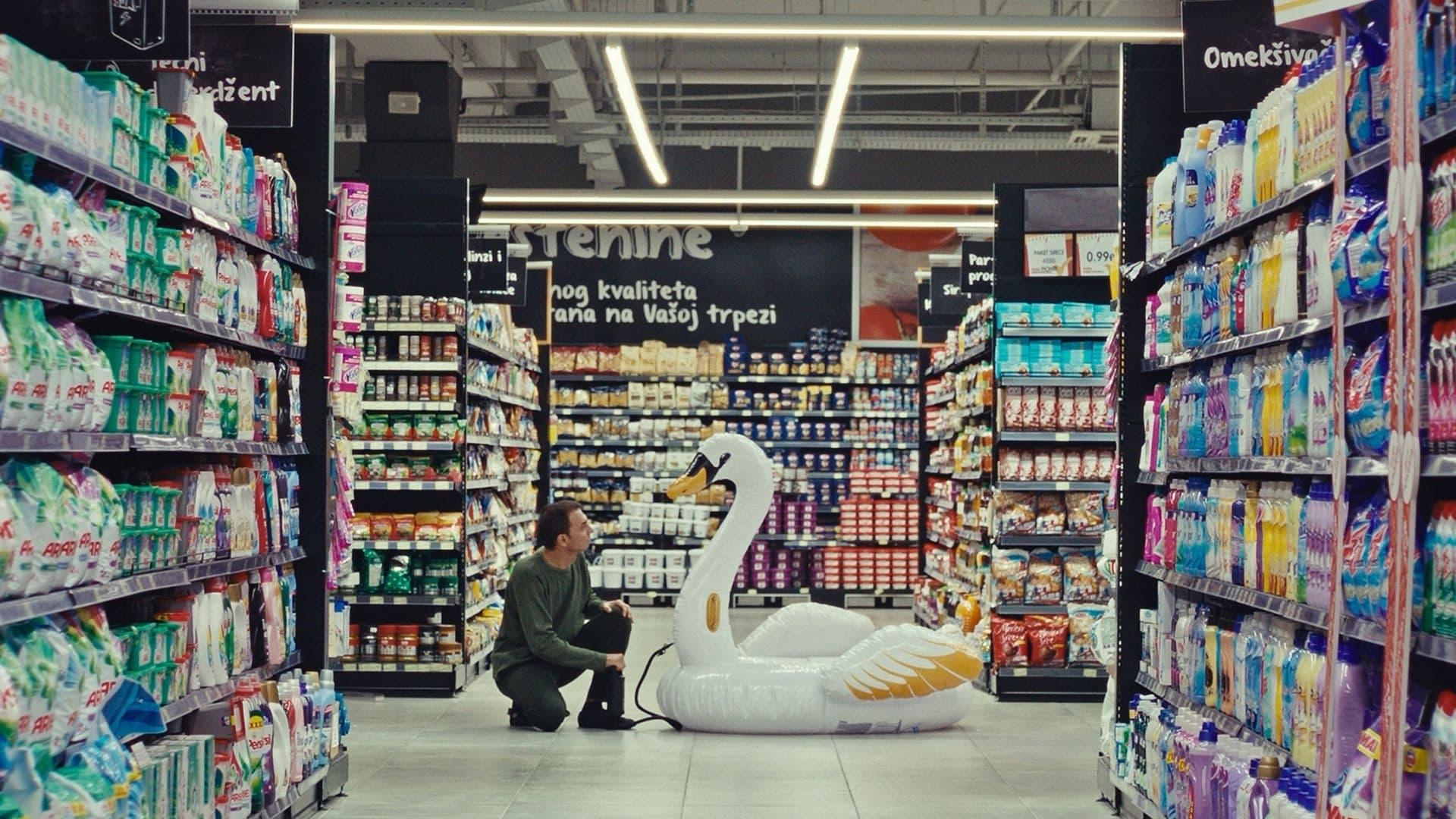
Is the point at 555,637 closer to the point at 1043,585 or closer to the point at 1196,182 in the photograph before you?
the point at 1043,585

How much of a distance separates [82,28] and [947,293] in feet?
32.2

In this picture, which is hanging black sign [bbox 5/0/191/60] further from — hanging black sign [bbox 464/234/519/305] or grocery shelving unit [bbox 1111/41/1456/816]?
hanging black sign [bbox 464/234/519/305]

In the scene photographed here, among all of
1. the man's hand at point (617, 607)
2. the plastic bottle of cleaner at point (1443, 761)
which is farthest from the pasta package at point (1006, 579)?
the plastic bottle of cleaner at point (1443, 761)

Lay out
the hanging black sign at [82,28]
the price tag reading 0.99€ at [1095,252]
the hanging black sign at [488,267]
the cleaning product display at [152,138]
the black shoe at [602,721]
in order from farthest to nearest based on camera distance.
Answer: the hanging black sign at [488,267] < the price tag reading 0.99€ at [1095,252] < the black shoe at [602,721] < the hanging black sign at [82,28] < the cleaning product display at [152,138]

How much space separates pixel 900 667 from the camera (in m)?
7.95

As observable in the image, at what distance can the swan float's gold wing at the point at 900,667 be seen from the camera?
7926mm

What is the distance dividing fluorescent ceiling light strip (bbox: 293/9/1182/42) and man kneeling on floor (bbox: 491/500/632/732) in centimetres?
230

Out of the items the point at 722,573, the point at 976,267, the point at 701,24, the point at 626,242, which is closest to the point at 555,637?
the point at 722,573

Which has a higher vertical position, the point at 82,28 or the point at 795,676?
the point at 82,28

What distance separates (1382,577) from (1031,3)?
40.2 ft

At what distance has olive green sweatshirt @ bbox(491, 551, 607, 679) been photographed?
7930 millimetres

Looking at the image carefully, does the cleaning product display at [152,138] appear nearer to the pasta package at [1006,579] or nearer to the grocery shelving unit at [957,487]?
the pasta package at [1006,579]

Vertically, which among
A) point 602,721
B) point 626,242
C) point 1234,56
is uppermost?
point 626,242

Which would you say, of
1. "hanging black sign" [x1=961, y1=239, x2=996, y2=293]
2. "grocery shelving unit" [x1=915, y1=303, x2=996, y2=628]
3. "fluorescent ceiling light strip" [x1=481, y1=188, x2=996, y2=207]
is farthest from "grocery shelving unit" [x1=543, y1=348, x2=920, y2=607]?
"hanging black sign" [x1=961, y1=239, x2=996, y2=293]
